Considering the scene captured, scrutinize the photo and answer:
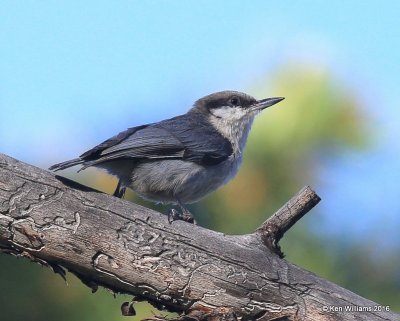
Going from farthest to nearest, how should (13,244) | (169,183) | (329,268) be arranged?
(329,268), (169,183), (13,244)

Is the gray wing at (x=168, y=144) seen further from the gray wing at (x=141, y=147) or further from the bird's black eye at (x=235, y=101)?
the bird's black eye at (x=235, y=101)

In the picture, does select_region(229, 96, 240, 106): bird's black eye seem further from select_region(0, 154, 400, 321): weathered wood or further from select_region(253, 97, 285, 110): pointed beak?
select_region(0, 154, 400, 321): weathered wood

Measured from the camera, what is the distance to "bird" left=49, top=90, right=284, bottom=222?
5.07 meters

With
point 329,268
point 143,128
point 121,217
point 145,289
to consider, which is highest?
point 143,128

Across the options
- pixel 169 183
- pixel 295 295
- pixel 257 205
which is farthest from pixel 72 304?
pixel 295 295

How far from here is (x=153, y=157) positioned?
17.1 feet

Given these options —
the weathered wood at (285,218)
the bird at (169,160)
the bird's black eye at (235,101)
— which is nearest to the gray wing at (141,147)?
the bird at (169,160)

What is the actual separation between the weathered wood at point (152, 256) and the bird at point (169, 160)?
842 mm

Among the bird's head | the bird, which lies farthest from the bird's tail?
the bird's head

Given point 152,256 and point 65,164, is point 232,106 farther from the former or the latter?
point 152,256

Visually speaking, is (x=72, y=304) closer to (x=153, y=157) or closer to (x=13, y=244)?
(x=153, y=157)

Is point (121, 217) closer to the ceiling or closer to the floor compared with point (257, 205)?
closer to the floor

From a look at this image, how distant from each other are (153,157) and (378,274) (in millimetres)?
1917

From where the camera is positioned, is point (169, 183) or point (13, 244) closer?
point (13, 244)
